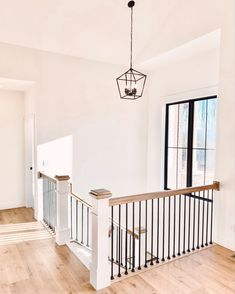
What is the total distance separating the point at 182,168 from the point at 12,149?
12.5ft

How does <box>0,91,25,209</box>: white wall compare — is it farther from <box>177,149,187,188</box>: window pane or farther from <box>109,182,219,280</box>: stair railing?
<box>177,149,187,188</box>: window pane

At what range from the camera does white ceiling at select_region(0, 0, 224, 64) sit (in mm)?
3732

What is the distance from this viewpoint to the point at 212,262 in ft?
10.1

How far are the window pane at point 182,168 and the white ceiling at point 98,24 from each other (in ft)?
6.84

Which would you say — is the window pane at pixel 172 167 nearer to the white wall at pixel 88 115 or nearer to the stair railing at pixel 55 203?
the white wall at pixel 88 115

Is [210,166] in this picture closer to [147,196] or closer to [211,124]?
[211,124]

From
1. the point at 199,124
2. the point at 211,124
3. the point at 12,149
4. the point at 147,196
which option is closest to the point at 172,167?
the point at 199,124

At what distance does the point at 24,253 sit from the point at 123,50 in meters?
4.08

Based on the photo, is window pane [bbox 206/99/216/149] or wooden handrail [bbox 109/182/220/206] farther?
window pane [bbox 206/99/216/149]

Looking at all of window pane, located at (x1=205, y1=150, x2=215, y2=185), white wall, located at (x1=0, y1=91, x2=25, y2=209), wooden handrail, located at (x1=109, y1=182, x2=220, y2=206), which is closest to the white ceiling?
white wall, located at (x1=0, y1=91, x2=25, y2=209)

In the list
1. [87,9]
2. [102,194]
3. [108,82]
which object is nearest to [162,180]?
[108,82]

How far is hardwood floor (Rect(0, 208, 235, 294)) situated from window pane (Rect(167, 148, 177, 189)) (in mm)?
2015

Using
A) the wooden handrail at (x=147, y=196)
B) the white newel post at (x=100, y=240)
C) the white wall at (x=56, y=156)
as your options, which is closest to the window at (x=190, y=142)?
the wooden handrail at (x=147, y=196)

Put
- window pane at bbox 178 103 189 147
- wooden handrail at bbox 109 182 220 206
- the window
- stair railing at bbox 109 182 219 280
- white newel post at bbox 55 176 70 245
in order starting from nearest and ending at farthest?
wooden handrail at bbox 109 182 220 206 → stair railing at bbox 109 182 219 280 → white newel post at bbox 55 176 70 245 → the window → window pane at bbox 178 103 189 147
